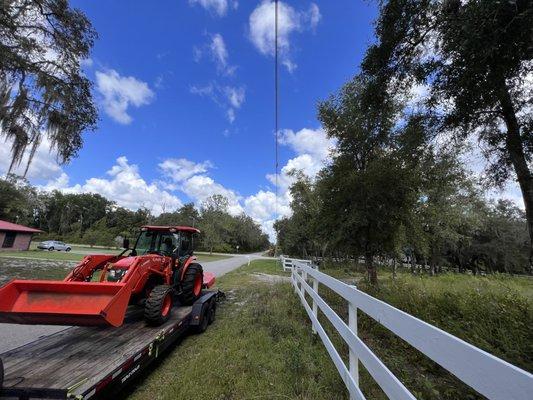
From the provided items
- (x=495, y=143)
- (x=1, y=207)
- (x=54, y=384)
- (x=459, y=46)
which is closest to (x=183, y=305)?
(x=54, y=384)

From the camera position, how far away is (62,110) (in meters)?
10.9

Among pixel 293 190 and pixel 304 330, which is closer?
pixel 304 330

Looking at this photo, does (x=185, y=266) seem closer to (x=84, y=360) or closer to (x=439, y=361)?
(x=84, y=360)

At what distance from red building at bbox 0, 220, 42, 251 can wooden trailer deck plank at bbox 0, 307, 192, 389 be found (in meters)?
38.9

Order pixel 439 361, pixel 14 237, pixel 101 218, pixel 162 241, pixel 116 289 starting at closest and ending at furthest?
1. pixel 439 361
2. pixel 116 289
3. pixel 162 241
4. pixel 14 237
5. pixel 101 218

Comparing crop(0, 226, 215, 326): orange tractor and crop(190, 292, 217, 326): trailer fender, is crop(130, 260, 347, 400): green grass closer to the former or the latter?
crop(190, 292, 217, 326): trailer fender

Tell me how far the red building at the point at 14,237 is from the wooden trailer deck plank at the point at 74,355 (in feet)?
128

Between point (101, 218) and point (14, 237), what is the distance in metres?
63.1

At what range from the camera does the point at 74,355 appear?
417 cm

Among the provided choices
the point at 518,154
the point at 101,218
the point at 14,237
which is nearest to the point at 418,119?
the point at 518,154

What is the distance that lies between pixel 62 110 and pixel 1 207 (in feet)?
190

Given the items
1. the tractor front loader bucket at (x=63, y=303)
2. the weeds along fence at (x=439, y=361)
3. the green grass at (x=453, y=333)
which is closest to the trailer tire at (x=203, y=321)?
the tractor front loader bucket at (x=63, y=303)

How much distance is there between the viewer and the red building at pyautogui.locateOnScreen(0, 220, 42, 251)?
116ft

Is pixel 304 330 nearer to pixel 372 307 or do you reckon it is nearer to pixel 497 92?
pixel 372 307
